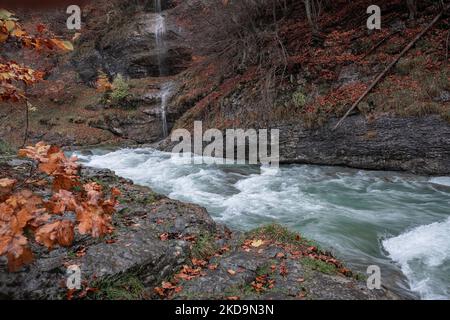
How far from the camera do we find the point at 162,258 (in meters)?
4.27

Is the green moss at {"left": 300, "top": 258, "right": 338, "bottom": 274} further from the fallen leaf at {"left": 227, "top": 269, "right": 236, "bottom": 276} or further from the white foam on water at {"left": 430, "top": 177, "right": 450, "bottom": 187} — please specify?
the white foam on water at {"left": 430, "top": 177, "right": 450, "bottom": 187}

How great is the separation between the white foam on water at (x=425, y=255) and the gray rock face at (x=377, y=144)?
2.99m

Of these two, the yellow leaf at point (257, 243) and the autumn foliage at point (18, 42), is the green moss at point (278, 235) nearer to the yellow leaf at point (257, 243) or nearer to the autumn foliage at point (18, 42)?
the yellow leaf at point (257, 243)

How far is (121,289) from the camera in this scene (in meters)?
3.71

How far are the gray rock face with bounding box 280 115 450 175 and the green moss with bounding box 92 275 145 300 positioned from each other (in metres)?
8.32

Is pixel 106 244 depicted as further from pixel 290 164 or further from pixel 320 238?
pixel 290 164

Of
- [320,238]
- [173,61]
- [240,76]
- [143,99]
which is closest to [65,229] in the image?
[320,238]

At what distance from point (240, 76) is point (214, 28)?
2.19 m

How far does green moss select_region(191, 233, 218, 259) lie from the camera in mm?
4641

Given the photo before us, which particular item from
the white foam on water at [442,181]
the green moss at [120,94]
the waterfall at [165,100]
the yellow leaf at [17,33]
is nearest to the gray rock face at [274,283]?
the yellow leaf at [17,33]

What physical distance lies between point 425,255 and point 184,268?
12.5 ft

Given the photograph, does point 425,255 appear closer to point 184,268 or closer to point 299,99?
point 184,268

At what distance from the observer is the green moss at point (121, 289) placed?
3584 millimetres

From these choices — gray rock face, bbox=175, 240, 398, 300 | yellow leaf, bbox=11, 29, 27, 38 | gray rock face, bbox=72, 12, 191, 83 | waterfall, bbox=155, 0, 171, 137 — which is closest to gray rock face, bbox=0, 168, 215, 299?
gray rock face, bbox=175, 240, 398, 300
